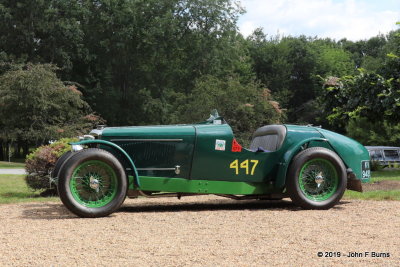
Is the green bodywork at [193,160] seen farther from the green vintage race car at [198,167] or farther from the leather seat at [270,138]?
the leather seat at [270,138]

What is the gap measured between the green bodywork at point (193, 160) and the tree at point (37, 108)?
881 inches

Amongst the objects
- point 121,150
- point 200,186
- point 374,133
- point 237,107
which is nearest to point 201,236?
point 200,186

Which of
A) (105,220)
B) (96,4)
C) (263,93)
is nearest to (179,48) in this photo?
(96,4)

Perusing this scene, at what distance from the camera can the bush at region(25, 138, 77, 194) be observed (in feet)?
35.1

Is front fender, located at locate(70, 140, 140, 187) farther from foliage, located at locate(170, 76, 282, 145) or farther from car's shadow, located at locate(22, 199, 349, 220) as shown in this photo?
foliage, located at locate(170, 76, 282, 145)

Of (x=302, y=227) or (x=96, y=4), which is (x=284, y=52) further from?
(x=302, y=227)

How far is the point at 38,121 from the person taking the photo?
102ft

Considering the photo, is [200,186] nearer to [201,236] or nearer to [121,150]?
[121,150]

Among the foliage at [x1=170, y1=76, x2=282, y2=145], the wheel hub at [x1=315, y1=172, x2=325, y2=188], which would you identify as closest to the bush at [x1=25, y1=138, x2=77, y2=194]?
the wheel hub at [x1=315, y1=172, x2=325, y2=188]

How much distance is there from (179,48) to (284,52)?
1770 cm

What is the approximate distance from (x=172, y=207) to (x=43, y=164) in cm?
344

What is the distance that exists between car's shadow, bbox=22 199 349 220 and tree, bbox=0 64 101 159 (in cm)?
2130

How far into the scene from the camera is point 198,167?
7992mm

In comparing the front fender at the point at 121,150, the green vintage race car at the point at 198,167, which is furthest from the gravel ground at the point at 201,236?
the front fender at the point at 121,150
